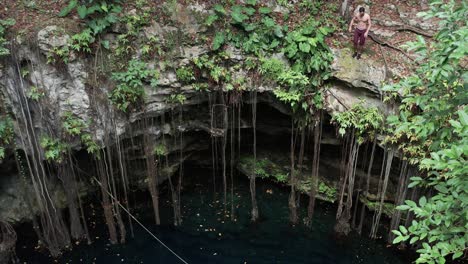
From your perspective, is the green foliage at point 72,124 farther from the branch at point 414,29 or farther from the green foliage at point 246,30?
the branch at point 414,29

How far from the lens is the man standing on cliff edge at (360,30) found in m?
7.96

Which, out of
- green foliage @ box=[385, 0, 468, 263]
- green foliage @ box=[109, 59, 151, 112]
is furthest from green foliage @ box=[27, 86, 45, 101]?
green foliage @ box=[385, 0, 468, 263]

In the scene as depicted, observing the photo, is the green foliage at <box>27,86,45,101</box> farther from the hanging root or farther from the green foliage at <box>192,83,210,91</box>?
the green foliage at <box>192,83,210,91</box>

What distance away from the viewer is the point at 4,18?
7543 millimetres

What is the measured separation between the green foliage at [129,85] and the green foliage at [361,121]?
13.2 feet

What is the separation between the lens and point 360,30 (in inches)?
316

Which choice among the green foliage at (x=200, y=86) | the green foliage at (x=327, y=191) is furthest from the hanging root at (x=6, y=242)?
the green foliage at (x=327, y=191)

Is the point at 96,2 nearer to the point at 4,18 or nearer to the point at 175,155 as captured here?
the point at 4,18

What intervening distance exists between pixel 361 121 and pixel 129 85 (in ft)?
15.5

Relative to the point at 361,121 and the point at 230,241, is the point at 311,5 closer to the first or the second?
the point at 361,121

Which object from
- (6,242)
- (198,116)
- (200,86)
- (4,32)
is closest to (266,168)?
(198,116)

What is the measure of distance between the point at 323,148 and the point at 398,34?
3.10m

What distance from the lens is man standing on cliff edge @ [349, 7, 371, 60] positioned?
7.96 metres

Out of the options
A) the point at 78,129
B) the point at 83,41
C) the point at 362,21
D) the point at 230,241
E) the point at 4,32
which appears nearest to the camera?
the point at 4,32
